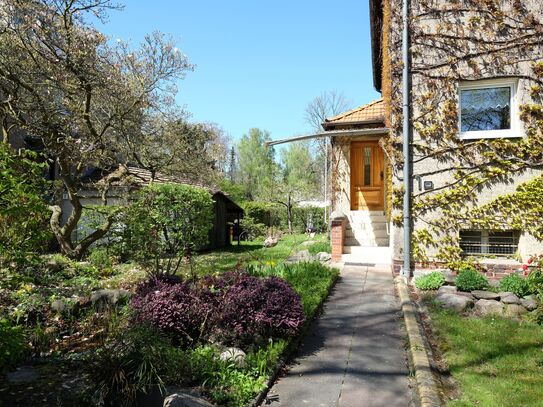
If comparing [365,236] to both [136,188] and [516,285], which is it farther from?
[136,188]

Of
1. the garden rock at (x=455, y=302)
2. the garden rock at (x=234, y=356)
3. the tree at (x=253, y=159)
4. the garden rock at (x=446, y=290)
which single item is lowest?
the garden rock at (x=234, y=356)

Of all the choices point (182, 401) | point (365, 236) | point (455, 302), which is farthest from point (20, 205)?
point (365, 236)

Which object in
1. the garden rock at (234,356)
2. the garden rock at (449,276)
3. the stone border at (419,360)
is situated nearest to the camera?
the stone border at (419,360)

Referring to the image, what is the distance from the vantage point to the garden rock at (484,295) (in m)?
7.01

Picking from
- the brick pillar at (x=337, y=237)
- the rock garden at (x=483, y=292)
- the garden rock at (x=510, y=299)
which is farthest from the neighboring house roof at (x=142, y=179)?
the garden rock at (x=510, y=299)

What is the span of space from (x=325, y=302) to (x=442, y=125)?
4451 mm

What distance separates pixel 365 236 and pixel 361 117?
3339 millimetres

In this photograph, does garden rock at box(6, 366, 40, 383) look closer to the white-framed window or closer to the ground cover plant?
the ground cover plant

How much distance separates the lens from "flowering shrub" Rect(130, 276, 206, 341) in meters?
4.82

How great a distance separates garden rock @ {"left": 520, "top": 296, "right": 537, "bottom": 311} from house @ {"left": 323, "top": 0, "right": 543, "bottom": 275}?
4.55 ft

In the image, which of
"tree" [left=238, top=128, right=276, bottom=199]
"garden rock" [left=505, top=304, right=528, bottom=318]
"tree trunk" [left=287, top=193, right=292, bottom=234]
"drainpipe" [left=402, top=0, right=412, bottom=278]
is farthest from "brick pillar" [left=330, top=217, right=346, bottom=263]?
"tree" [left=238, top=128, right=276, bottom=199]

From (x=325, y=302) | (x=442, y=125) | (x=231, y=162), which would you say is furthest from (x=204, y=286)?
(x=231, y=162)

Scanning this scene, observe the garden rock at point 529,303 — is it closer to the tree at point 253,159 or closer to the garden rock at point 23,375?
the garden rock at point 23,375

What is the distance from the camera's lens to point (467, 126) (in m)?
8.69
